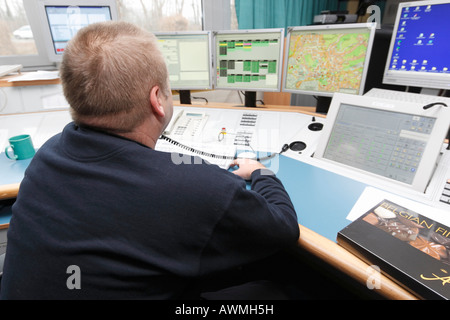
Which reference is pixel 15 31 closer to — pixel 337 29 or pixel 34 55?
pixel 34 55

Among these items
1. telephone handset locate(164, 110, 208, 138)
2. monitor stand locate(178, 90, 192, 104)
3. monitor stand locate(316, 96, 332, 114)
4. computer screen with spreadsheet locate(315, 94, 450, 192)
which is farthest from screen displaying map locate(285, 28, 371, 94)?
monitor stand locate(178, 90, 192, 104)

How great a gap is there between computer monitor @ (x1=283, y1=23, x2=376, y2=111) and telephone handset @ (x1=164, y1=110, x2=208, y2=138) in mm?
520

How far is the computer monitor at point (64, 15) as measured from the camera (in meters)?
1.59

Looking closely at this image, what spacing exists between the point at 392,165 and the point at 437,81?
1.78 feet

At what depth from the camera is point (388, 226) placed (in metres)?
0.68

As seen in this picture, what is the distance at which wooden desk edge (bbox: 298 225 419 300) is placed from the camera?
0.56 metres

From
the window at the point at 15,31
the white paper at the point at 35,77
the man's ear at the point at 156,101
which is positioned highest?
the window at the point at 15,31

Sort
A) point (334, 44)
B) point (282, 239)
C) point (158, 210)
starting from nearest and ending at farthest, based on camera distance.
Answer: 1. point (158, 210)
2. point (282, 239)
3. point (334, 44)

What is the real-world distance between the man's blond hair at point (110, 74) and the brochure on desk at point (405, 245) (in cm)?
55

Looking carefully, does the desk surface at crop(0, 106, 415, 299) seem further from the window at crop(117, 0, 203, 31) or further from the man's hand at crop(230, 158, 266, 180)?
the window at crop(117, 0, 203, 31)

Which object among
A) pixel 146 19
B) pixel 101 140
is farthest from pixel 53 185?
pixel 146 19

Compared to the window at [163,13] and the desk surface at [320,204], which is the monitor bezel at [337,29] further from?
the window at [163,13]

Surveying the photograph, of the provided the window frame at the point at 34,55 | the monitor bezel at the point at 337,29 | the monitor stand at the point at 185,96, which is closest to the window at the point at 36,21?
the window frame at the point at 34,55
